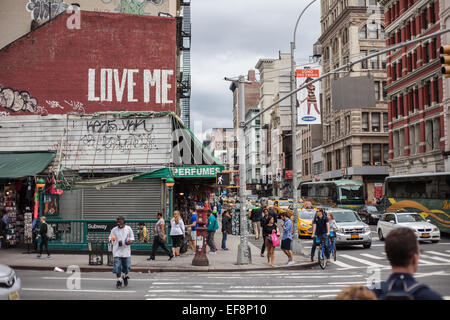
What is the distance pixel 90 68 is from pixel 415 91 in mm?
32897

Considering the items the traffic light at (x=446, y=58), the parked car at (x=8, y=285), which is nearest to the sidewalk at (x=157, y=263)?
the parked car at (x=8, y=285)

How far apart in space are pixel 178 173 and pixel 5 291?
1328 cm

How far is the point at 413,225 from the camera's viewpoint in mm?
23219

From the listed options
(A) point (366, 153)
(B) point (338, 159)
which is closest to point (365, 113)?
(A) point (366, 153)

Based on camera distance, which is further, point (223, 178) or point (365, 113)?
point (365, 113)

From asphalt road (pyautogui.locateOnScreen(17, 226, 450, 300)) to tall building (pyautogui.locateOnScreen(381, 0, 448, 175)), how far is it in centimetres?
2805

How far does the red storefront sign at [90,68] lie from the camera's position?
25953 millimetres

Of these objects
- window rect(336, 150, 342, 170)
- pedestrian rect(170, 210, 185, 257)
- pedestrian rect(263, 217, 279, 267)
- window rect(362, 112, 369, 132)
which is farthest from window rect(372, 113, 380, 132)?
pedestrian rect(263, 217, 279, 267)

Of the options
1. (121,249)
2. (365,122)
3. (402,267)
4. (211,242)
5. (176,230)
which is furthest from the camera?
(365,122)

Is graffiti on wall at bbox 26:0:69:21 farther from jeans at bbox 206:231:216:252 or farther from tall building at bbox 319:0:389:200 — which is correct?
tall building at bbox 319:0:389:200

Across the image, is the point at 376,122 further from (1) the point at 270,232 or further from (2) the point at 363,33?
(1) the point at 270,232
